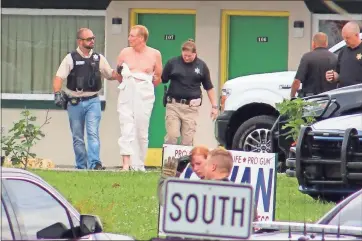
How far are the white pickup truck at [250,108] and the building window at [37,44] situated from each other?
3468 millimetres

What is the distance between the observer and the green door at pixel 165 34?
20.3 meters

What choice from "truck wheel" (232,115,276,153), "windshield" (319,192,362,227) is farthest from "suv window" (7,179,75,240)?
"truck wheel" (232,115,276,153)

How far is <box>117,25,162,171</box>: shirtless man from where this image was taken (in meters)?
16.9

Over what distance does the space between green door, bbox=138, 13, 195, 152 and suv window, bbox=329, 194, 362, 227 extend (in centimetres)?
1218

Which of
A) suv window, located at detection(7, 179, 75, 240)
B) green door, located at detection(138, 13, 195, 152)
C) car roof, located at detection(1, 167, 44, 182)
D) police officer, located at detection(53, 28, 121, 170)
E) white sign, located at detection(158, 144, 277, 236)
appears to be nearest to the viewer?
→ suv window, located at detection(7, 179, 75, 240)

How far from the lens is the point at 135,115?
17.2 metres

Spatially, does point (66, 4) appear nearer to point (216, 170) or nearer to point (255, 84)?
point (255, 84)

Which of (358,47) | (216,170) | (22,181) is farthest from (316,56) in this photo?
(22,181)

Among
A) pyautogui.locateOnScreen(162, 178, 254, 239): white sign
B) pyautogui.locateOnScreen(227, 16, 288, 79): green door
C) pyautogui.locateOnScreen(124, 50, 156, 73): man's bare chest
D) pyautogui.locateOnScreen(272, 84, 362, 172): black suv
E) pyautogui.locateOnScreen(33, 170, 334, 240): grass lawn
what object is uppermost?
pyautogui.locateOnScreen(227, 16, 288, 79): green door

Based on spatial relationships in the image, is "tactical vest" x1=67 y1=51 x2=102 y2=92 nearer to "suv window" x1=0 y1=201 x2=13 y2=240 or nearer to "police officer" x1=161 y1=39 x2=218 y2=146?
"police officer" x1=161 y1=39 x2=218 y2=146

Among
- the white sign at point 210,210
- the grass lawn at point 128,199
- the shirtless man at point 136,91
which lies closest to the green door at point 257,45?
the shirtless man at point 136,91

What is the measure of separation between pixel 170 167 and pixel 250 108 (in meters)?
7.70

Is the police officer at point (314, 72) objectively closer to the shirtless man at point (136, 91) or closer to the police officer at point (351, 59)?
the police officer at point (351, 59)

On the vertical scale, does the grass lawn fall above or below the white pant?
below
